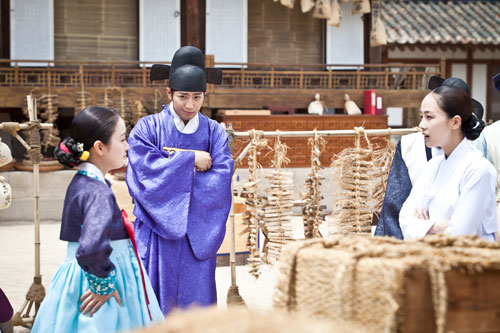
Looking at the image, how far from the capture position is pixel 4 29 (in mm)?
12805

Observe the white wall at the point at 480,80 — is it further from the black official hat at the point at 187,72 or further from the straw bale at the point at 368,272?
the straw bale at the point at 368,272

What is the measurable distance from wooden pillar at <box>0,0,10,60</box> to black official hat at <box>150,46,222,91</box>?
977 cm

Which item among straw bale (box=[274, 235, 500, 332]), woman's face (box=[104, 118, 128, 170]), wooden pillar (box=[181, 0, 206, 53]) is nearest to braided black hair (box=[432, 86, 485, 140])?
straw bale (box=[274, 235, 500, 332])

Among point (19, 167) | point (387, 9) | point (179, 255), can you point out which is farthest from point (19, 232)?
point (387, 9)

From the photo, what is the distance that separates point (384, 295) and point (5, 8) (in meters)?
13.0

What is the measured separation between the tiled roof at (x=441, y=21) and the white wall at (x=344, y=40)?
1.51 metres

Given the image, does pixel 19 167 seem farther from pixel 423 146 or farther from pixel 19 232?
pixel 423 146

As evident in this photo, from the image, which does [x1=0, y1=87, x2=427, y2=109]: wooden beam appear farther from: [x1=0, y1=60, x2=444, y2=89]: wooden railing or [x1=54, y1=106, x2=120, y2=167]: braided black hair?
[x1=54, y1=106, x2=120, y2=167]: braided black hair

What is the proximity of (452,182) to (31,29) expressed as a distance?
1176cm

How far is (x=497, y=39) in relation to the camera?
1562 cm

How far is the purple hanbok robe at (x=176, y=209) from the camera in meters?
3.80

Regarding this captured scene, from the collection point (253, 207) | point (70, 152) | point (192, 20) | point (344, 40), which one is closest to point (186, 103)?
point (70, 152)

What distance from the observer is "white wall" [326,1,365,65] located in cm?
1413

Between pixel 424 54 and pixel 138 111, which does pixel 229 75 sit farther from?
pixel 424 54
